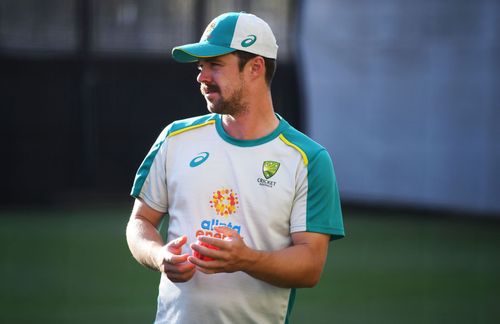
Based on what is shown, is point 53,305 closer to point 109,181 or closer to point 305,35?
point 109,181

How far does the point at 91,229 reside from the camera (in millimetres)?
13594

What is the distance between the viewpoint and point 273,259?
333 centimetres

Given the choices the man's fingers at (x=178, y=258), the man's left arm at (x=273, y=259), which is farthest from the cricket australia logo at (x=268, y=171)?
the man's fingers at (x=178, y=258)

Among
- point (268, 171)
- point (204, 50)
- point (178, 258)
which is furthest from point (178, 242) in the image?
point (204, 50)

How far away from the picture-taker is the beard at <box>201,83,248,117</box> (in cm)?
351

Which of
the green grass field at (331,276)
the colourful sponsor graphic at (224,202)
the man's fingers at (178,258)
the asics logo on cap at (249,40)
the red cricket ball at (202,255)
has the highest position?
the asics logo on cap at (249,40)

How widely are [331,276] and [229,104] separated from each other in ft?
22.4

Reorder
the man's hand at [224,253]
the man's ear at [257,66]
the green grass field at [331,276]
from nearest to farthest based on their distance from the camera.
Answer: the man's hand at [224,253], the man's ear at [257,66], the green grass field at [331,276]

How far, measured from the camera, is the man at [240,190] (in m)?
3.47

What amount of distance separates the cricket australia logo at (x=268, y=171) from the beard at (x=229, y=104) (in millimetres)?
236

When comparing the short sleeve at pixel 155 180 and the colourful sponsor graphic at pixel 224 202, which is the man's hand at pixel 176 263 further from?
the short sleeve at pixel 155 180

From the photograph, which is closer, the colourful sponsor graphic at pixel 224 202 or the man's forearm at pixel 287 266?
the man's forearm at pixel 287 266

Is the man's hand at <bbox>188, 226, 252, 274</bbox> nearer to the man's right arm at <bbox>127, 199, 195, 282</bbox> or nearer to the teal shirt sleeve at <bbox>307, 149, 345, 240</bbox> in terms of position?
the man's right arm at <bbox>127, 199, 195, 282</bbox>

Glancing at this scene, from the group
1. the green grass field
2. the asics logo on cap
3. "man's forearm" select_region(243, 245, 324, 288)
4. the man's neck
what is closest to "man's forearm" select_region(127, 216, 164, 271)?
"man's forearm" select_region(243, 245, 324, 288)
